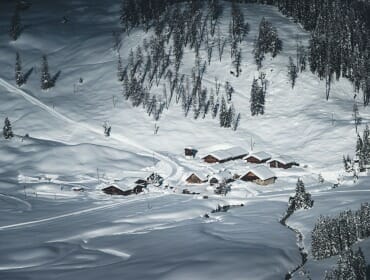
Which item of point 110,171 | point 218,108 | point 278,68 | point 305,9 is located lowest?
point 110,171

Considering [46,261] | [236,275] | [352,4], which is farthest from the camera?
[352,4]

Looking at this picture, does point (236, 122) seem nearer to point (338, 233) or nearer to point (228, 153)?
point (228, 153)

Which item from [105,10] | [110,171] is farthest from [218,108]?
[105,10]

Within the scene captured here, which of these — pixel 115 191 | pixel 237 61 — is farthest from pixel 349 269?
pixel 237 61

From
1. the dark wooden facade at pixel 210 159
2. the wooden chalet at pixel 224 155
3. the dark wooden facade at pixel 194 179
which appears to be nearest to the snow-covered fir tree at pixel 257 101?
the wooden chalet at pixel 224 155

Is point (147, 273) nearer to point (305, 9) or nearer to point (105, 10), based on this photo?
point (305, 9)

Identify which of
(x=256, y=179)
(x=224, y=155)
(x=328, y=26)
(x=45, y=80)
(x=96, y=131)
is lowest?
(x=256, y=179)
